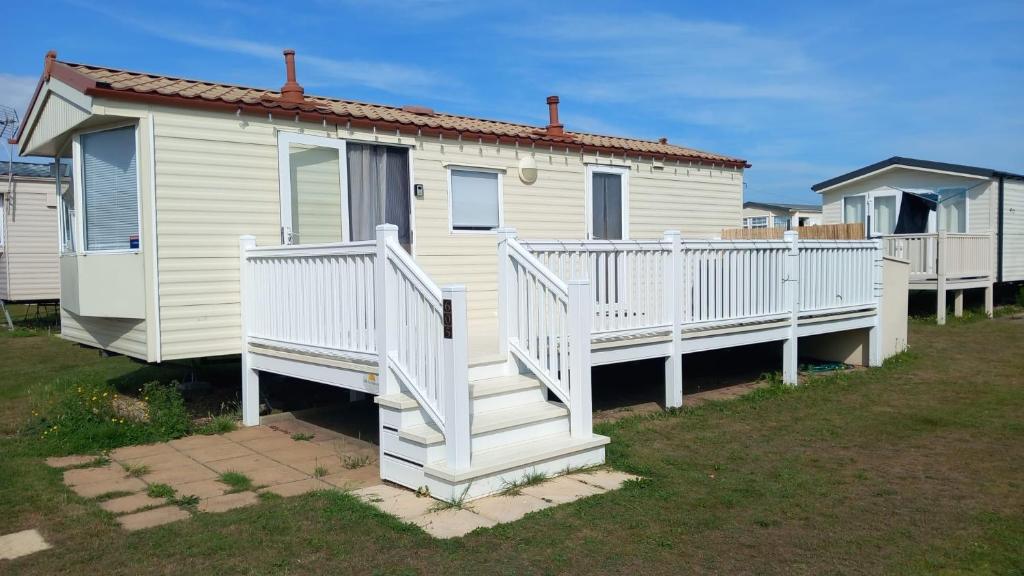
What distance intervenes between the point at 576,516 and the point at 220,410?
4728mm

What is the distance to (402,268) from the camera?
5.23 m

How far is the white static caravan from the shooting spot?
209 inches

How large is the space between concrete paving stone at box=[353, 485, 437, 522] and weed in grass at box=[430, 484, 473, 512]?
1.4 inches

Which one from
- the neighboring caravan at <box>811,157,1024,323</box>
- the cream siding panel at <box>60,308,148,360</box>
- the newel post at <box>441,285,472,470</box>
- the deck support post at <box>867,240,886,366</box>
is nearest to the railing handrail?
the newel post at <box>441,285,472,470</box>

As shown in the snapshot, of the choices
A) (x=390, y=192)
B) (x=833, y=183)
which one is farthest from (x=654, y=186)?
(x=833, y=183)

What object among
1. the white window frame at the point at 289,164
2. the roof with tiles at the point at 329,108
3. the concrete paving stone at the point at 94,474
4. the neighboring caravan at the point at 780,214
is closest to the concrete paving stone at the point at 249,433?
the concrete paving stone at the point at 94,474

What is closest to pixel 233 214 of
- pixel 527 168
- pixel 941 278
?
pixel 527 168

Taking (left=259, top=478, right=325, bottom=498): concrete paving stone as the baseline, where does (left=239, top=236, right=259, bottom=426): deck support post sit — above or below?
above

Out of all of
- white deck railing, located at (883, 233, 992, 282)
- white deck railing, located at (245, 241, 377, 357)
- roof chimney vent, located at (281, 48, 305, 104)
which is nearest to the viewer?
white deck railing, located at (245, 241, 377, 357)

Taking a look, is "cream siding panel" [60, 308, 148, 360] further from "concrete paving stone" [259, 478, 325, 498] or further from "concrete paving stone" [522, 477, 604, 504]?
"concrete paving stone" [522, 477, 604, 504]

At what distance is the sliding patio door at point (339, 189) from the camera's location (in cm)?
739

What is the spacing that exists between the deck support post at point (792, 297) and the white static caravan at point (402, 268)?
0.03 m

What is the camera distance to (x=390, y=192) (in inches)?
315

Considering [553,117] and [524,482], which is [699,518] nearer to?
[524,482]
